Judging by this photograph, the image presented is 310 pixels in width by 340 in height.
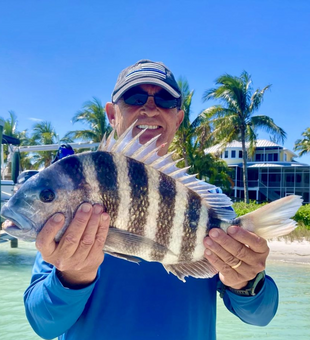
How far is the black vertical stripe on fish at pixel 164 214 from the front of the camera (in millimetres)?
1456

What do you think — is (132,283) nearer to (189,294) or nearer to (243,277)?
(189,294)

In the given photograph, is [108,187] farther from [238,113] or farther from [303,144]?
[303,144]

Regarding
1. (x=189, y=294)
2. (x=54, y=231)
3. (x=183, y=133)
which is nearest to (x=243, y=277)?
(x=189, y=294)

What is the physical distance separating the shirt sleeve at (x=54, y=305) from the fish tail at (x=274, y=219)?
0.81 metres

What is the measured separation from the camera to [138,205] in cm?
143

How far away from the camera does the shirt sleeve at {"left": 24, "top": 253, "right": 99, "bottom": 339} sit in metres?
1.56

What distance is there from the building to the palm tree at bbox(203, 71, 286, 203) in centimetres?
503

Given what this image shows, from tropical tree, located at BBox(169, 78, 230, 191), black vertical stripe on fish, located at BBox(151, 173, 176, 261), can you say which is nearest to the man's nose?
black vertical stripe on fish, located at BBox(151, 173, 176, 261)

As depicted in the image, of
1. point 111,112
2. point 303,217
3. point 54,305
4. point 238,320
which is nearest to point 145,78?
point 111,112

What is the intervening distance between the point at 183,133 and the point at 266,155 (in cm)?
1555

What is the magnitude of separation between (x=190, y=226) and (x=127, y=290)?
→ 51 centimetres

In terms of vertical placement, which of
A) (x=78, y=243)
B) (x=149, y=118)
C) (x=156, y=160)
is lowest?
(x=78, y=243)

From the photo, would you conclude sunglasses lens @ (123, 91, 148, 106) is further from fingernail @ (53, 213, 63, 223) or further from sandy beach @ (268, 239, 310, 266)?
sandy beach @ (268, 239, 310, 266)

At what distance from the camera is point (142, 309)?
66.1 inches
